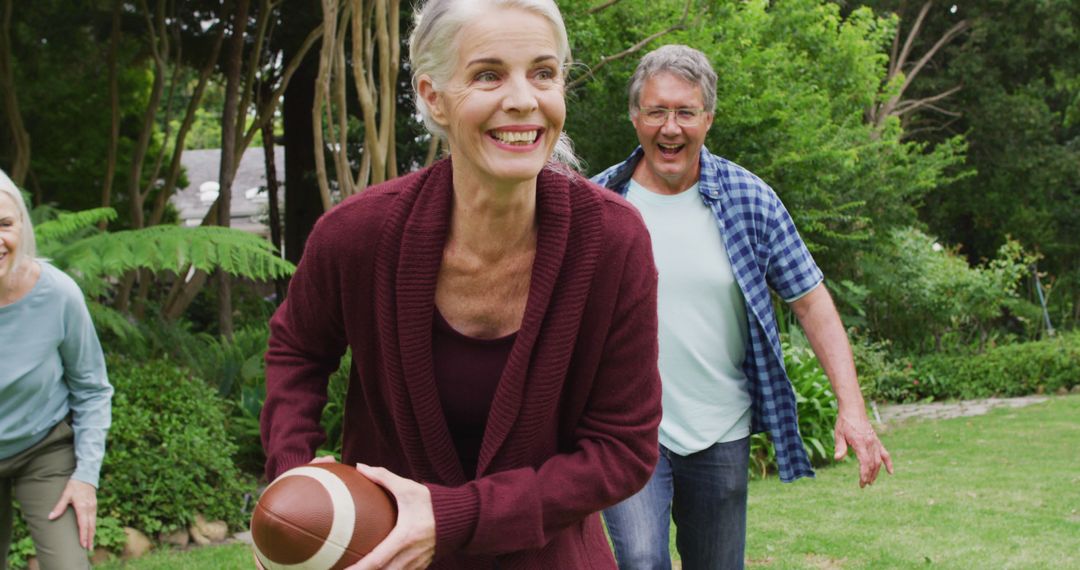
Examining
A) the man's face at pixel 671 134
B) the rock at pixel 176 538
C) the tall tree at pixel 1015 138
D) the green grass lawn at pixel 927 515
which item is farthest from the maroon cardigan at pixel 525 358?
the tall tree at pixel 1015 138

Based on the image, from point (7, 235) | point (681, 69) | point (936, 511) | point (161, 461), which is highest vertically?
point (681, 69)

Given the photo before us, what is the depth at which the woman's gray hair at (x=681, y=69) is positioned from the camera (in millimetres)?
4055

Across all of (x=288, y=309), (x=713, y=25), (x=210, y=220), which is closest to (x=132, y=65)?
(x=210, y=220)

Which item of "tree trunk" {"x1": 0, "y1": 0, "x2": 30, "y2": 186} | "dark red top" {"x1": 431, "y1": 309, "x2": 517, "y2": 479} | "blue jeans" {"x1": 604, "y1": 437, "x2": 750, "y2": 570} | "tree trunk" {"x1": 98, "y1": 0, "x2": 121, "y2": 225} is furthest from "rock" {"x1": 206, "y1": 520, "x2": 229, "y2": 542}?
"tree trunk" {"x1": 98, "y1": 0, "x2": 121, "y2": 225}

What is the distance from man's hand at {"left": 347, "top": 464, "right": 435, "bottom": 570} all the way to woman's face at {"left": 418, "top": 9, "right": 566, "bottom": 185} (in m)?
0.59

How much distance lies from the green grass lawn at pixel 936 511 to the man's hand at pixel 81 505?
163 inches

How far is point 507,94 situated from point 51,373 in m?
2.58

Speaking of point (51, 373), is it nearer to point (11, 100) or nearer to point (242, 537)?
point (242, 537)

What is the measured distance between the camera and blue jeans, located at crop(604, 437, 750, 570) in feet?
12.4

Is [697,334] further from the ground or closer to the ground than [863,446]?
further from the ground

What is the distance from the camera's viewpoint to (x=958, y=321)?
63.7ft

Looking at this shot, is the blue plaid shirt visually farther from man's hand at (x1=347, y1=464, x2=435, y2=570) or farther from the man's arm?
man's hand at (x1=347, y1=464, x2=435, y2=570)

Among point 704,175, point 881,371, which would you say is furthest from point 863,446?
point 881,371

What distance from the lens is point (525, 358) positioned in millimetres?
2170
